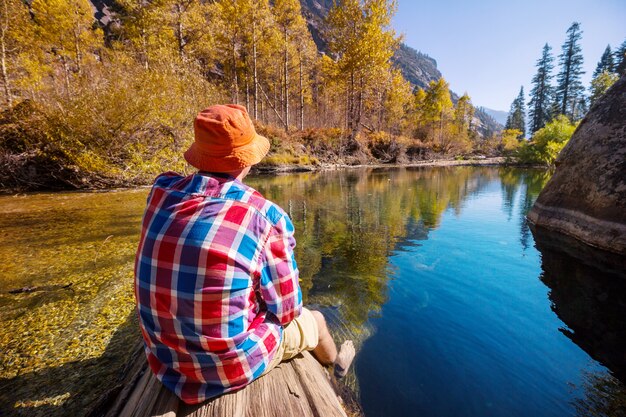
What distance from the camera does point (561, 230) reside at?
6695mm

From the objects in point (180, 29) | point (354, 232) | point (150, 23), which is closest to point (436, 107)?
point (180, 29)

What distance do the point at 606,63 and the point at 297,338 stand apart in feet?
227

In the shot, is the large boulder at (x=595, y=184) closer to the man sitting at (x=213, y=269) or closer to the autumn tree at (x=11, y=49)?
the man sitting at (x=213, y=269)

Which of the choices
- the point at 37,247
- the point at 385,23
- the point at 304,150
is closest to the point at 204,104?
the point at 37,247

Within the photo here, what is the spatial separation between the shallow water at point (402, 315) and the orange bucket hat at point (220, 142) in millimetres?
1870

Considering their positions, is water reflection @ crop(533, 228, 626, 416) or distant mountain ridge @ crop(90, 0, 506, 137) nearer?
water reflection @ crop(533, 228, 626, 416)

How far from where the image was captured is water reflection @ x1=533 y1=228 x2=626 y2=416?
2.42 m

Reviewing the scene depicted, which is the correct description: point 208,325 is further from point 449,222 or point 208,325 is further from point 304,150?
point 304,150

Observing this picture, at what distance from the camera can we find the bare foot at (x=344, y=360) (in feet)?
8.05

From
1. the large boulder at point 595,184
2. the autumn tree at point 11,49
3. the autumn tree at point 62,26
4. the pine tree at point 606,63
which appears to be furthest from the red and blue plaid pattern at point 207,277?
the pine tree at point 606,63

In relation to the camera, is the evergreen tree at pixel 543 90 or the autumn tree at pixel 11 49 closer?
the autumn tree at pixel 11 49

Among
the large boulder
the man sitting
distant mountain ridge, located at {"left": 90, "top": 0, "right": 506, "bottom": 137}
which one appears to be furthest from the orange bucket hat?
distant mountain ridge, located at {"left": 90, "top": 0, "right": 506, "bottom": 137}

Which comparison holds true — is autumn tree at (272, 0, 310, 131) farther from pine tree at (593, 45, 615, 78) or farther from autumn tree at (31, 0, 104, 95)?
pine tree at (593, 45, 615, 78)

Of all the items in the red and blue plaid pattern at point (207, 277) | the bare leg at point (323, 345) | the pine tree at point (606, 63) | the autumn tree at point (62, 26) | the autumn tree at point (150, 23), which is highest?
the pine tree at point (606, 63)
